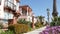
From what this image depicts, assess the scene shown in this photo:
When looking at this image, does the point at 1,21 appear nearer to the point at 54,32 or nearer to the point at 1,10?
the point at 1,10

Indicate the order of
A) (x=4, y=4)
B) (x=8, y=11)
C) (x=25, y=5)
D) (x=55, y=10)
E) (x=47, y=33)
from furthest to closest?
(x=25, y=5) < (x=8, y=11) < (x=4, y=4) < (x=55, y=10) < (x=47, y=33)

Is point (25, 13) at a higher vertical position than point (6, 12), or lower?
lower

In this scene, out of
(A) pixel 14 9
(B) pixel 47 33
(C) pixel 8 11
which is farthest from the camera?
(A) pixel 14 9

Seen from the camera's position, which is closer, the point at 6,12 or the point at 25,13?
the point at 6,12

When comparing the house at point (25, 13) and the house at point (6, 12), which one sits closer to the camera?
the house at point (6, 12)

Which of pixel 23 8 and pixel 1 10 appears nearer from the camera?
pixel 1 10

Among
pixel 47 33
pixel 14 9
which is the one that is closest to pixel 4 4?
pixel 14 9

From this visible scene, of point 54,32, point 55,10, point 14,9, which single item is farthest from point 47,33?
point 14,9

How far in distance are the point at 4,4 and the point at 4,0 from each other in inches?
26.9

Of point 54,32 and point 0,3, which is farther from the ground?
point 0,3

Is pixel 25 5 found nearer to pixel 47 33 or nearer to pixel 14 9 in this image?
pixel 14 9

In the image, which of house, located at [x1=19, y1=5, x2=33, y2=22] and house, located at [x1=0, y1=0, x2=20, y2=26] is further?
house, located at [x1=19, y1=5, x2=33, y2=22]

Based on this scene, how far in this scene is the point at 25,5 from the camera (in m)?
54.2

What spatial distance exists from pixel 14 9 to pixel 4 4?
547 cm
